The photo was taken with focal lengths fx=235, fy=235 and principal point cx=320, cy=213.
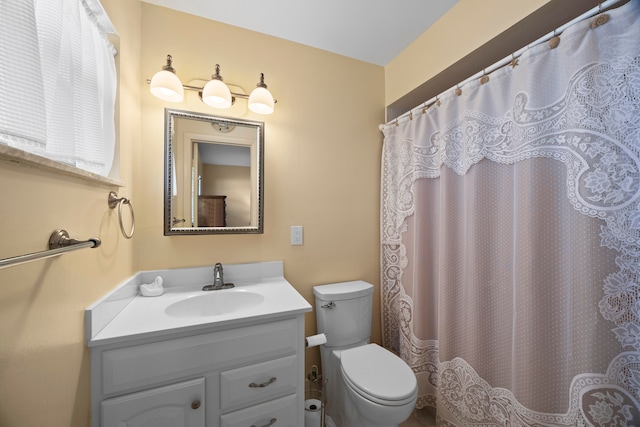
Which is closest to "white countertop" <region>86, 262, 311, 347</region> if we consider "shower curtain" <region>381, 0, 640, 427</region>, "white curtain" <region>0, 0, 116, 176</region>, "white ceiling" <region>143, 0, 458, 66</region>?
"white curtain" <region>0, 0, 116, 176</region>

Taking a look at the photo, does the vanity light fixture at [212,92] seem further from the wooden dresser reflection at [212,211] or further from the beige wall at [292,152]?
the wooden dresser reflection at [212,211]

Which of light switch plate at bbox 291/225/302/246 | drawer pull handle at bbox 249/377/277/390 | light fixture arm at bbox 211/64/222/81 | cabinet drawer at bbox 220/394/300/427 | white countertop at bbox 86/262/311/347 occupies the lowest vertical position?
cabinet drawer at bbox 220/394/300/427

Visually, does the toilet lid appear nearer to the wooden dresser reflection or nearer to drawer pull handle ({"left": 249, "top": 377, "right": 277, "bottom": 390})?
drawer pull handle ({"left": 249, "top": 377, "right": 277, "bottom": 390})

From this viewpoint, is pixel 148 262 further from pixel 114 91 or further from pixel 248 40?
pixel 248 40

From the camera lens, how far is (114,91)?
1003 millimetres

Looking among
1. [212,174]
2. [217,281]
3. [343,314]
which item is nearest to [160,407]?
[217,281]

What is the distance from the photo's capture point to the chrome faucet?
1.30 metres

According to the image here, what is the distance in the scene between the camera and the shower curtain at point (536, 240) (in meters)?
0.75

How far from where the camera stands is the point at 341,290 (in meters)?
1.51

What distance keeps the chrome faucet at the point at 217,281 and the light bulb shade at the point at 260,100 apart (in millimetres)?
950

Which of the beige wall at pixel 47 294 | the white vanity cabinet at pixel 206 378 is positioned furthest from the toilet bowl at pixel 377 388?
the beige wall at pixel 47 294

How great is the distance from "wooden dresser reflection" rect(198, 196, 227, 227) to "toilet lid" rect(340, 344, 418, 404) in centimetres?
105

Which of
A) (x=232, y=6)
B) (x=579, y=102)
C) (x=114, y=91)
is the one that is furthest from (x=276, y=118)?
(x=579, y=102)

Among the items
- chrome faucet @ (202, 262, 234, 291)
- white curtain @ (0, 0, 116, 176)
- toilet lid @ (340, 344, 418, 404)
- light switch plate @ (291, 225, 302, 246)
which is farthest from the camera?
light switch plate @ (291, 225, 302, 246)
